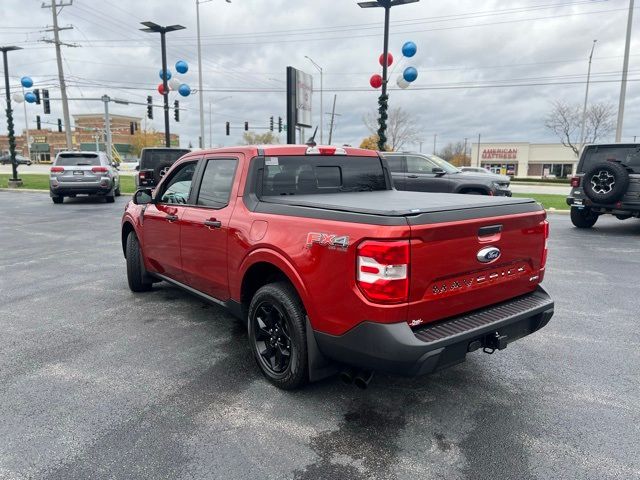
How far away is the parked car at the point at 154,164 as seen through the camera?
15.9 m

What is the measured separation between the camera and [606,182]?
1027 centimetres

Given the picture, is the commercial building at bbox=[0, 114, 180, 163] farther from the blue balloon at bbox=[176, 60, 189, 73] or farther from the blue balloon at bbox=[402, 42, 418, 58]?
the blue balloon at bbox=[402, 42, 418, 58]

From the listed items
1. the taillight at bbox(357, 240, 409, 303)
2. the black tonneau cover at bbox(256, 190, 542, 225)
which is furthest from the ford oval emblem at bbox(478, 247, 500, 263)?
the taillight at bbox(357, 240, 409, 303)

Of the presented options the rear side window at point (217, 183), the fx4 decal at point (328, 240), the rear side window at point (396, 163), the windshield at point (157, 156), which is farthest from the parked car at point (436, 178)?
the fx4 decal at point (328, 240)

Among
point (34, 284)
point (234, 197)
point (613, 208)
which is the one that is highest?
point (234, 197)

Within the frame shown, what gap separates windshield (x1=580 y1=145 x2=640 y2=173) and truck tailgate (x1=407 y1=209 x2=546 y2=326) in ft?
28.5

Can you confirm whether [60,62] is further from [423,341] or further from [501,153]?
[501,153]

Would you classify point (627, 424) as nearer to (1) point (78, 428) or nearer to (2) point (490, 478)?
(2) point (490, 478)

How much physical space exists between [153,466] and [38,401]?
127 centimetres

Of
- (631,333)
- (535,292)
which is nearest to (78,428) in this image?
(535,292)

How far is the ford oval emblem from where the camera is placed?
3.03 metres

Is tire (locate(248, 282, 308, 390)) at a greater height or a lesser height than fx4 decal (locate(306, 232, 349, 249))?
lesser

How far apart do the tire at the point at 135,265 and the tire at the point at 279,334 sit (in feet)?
8.65

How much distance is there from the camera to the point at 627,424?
9.98 ft
